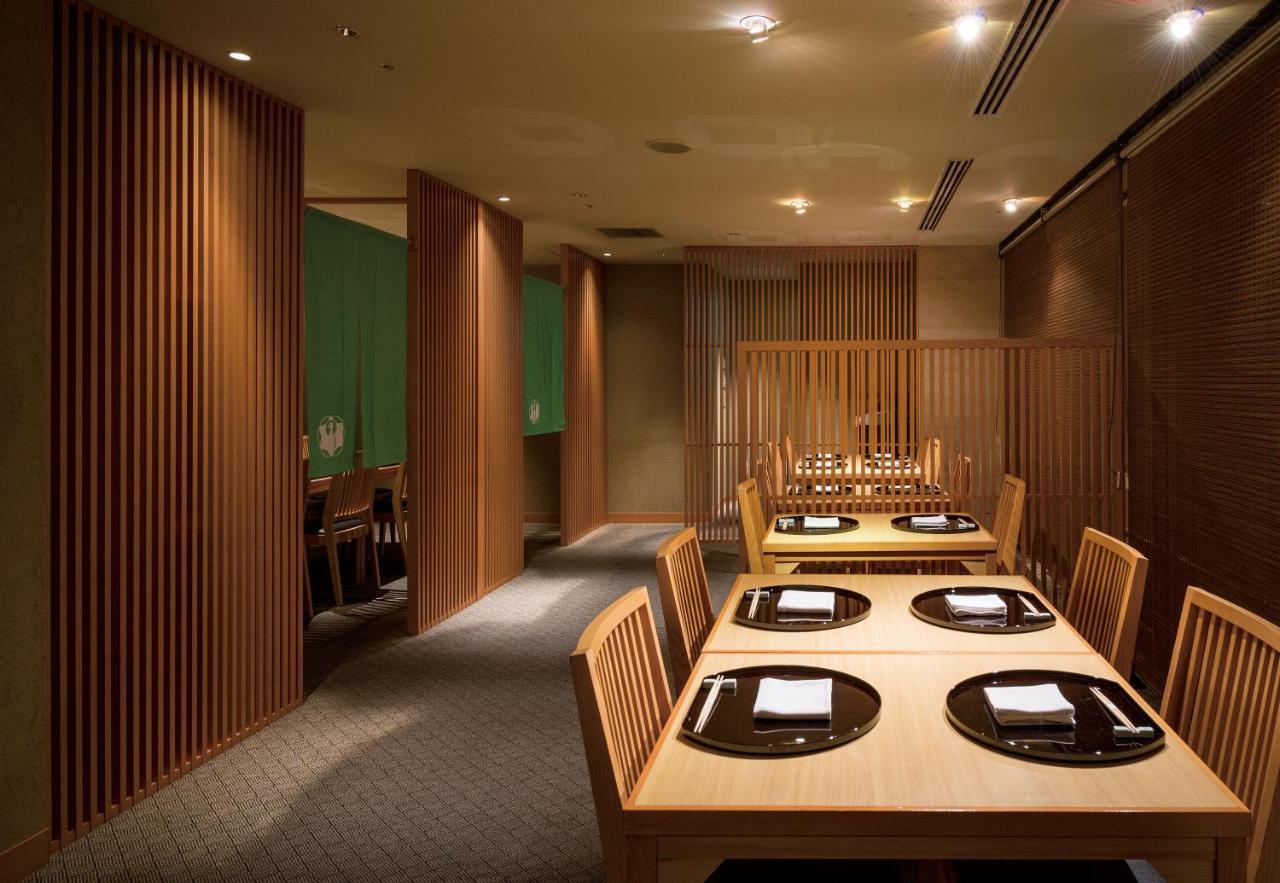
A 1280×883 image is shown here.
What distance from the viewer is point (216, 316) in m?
3.33

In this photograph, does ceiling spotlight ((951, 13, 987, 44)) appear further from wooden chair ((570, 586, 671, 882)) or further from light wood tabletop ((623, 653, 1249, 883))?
light wood tabletop ((623, 653, 1249, 883))

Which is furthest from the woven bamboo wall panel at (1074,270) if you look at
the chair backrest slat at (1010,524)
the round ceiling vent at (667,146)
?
the round ceiling vent at (667,146)

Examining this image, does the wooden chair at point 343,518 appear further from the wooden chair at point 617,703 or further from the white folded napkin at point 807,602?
the wooden chair at point 617,703

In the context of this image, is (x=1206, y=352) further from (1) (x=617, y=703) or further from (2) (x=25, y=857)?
(2) (x=25, y=857)

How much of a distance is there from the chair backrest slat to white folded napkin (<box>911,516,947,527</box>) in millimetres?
232

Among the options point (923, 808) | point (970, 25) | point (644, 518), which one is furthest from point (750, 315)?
point (923, 808)

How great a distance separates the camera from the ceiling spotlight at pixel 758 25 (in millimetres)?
3039

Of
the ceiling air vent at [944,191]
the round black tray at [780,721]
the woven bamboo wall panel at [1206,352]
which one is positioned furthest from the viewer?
the ceiling air vent at [944,191]

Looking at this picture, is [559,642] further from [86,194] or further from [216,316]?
[86,194]

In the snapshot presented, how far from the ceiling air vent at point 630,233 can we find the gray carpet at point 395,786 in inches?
136

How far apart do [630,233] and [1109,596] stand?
17.9 feet

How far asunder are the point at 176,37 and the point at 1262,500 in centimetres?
416

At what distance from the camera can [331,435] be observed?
4.46 m

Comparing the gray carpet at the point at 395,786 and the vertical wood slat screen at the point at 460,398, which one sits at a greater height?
the vertical wood slat screen at the point at 460,398
